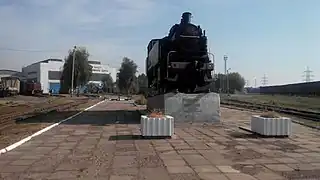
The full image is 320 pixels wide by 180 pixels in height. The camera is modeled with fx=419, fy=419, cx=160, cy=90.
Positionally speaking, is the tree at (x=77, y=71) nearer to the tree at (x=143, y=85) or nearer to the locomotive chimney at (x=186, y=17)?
the tree at (x=143, y=85)

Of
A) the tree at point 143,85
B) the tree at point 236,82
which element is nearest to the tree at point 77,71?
the tree at point 143,85

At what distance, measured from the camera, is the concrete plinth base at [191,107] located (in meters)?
21.2

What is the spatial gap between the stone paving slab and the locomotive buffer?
20.7ft

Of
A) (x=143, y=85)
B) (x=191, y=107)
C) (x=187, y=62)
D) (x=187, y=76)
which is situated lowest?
(x=191, y=107)

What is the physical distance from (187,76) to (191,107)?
205 cm

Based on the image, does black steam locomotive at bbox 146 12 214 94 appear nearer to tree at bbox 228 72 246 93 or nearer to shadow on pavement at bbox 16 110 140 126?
shadow on pavement at bbox 16 110 140 126

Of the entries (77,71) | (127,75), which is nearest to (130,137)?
(77,71)

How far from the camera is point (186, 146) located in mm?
12281

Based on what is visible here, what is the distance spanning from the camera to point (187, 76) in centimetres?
2248

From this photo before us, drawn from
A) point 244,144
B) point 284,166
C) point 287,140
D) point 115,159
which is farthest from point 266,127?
point 115,159

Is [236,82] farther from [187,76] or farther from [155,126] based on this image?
[155,126]

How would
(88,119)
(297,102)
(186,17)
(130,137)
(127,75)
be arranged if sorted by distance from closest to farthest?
(130,137), (186,17), (88,119), (297,102), (127,75)

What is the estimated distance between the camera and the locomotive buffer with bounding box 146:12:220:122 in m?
21.2

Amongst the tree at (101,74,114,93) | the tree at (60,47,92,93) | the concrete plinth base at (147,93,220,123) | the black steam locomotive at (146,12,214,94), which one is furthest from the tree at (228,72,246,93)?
the concrete plinth base at (147,93,220,123)
